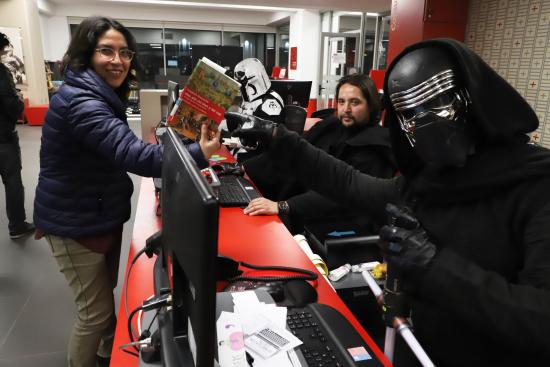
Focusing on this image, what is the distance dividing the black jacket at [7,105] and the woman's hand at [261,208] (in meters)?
2.25

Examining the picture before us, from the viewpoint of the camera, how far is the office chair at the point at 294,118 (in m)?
3.10

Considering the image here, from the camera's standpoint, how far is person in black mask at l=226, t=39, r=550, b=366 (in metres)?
0.77

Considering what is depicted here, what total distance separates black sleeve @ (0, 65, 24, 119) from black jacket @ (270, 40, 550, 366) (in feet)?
9.84

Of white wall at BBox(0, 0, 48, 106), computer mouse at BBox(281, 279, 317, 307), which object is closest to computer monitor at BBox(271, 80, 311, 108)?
computer mouse at BBox(281, 279, 317, 307)

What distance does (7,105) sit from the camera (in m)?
3.00

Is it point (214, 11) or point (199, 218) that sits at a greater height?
point (214, 11)

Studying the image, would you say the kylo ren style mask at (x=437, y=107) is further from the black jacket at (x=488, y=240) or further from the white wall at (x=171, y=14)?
the white wall at (x=171, y=14)

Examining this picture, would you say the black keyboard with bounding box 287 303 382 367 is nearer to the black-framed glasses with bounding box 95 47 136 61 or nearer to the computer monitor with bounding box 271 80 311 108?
the black-framed glasses with bounding box 95 47 136 61

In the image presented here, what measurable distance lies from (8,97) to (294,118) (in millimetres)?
2151

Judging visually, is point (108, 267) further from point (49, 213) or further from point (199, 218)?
point (199, 218)

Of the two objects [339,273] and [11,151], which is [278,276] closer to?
[339,273]

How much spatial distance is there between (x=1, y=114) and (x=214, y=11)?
9.77 m

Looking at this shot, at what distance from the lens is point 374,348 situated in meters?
1.00

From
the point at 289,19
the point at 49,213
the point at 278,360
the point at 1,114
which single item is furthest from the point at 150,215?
the point at 289,19
